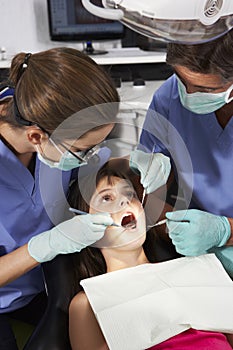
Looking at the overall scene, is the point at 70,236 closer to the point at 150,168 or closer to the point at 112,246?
the point at 112,246

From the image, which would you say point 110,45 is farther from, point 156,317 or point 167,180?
point 156,317

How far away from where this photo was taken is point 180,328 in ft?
3.74

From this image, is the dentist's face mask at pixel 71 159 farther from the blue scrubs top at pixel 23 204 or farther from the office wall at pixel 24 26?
the office wall at pixel 24 26

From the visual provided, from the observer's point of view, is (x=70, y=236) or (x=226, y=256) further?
(x=226, y=256)

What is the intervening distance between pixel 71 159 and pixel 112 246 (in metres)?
0.33

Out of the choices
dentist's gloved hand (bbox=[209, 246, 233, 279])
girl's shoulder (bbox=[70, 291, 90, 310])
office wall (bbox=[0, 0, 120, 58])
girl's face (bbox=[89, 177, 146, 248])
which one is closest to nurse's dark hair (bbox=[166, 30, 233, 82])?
girl's face (bbox=[89, 177, 146, 248])

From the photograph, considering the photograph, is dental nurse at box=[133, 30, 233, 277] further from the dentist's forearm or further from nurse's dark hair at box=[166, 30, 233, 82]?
the dentist's forearm

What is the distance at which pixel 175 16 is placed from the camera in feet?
2.48

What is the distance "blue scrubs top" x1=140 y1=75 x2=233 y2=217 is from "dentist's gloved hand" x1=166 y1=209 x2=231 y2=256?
84 millimetres

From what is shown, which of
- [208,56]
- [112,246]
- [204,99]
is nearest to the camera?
[208,56]

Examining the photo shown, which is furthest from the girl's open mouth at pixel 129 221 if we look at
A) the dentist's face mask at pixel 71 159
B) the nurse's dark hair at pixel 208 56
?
the nurse's dark hair at pixel 208 56

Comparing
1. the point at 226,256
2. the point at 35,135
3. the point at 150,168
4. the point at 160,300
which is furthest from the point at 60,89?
the point at 226,256

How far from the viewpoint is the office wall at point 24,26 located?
2469 millimetres

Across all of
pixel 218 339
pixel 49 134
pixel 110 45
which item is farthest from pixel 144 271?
pixel 110 45
